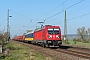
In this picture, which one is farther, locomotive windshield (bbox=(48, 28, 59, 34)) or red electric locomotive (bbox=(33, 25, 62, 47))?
locomotive windshield (bbox=(48, 28, 59, 34))

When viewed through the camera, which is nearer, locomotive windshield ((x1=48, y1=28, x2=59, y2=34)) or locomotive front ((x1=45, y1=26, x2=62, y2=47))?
locomotive front ((x1=45, y1=26, x2=62, y2=47))

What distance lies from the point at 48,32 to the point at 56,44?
2.00 meters

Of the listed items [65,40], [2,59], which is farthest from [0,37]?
[2,59]

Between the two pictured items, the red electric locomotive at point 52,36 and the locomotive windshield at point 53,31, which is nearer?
the red electric locomotive at point 52,36

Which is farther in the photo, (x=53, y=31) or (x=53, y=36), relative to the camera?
(x=53, y=31)

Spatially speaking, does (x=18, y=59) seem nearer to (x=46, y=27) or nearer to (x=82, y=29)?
(x=46, y=27)

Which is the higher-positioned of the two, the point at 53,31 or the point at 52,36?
the point at 53,31

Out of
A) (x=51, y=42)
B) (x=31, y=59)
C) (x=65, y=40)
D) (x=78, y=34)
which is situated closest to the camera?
(x=31, y=59)

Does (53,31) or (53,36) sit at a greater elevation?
(53,31)

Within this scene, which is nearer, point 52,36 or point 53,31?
point 52,36

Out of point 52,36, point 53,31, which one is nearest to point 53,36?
point 52,36

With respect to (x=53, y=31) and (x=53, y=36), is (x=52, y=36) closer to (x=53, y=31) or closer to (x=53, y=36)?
(x=53, y=36)

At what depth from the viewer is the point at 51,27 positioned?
3016 centimetres

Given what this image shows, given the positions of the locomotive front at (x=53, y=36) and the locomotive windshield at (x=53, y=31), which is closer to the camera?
the locomotive front at (x=53, y=36)
